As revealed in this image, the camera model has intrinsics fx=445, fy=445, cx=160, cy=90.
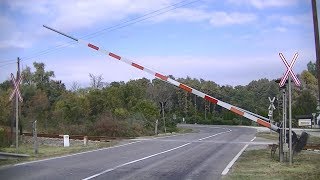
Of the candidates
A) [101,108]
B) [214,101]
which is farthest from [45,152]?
[101,108]

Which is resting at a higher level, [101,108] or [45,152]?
[101,108]

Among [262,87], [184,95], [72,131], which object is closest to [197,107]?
[184,95]

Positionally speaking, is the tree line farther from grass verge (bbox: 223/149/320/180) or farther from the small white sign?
grass verge (bbox: 223/149/320/180)

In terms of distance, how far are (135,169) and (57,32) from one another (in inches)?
360

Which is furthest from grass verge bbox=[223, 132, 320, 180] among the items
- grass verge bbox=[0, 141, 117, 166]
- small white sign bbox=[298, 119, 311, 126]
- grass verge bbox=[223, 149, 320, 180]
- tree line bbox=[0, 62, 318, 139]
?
small white sign bbox=[298, 119, 311, 126]

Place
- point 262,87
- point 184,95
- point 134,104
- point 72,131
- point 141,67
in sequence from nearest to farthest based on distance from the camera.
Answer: point 141,67 < point 72,131 < point 134,104 < point 184,95 < point 262,87

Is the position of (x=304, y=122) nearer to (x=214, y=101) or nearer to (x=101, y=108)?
(x=101, y=108)

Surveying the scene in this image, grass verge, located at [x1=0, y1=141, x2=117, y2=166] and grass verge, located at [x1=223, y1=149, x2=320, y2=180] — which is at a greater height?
grass verge, located at [x1=223, y1=149, x2=320, y2=180]

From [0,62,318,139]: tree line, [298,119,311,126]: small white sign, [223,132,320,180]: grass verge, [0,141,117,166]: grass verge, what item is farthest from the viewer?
[298,119,311,126]: small white sign

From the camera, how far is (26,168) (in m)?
15.4

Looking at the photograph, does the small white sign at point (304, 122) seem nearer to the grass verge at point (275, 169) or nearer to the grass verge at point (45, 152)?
the grass verge at point (45, 152)

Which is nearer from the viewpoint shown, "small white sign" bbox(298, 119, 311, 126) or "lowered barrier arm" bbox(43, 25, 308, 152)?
"lowered barrier arm" bbox(43, 25, 308, 152)

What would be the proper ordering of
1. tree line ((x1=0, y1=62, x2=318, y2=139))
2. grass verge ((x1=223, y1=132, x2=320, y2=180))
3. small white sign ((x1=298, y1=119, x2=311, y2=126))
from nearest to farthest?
grass verge ((x1=223, y1=132, x2=320, y2=180)) → tree line ((x1=0, y1=62, x2=318, y2=139)) → small white sign ((x1=298, y1=119, x2=311, y2=126))

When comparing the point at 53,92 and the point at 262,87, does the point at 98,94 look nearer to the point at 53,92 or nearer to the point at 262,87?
the point at 53,92
